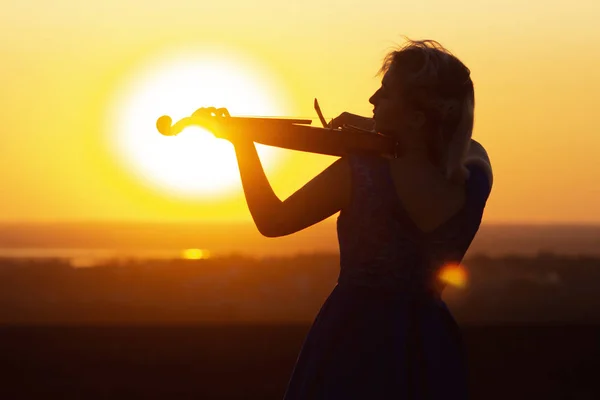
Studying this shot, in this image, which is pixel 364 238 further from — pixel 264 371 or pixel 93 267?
pixel 93 267

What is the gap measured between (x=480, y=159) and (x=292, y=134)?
630 millimetres

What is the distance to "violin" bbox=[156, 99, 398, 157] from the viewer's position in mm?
3775

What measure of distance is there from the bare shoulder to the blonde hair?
235 mm

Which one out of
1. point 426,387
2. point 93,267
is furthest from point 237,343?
point 93,267

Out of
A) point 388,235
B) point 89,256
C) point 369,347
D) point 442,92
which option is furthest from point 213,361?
point 89,256

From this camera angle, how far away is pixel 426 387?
3.97 m

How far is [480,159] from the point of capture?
4016 millimetres

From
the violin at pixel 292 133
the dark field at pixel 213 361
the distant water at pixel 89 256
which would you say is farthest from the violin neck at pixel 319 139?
the distant water at pixel 89 256

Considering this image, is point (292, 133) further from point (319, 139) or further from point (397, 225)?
point (397, 225)

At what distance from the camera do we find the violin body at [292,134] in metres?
3.77

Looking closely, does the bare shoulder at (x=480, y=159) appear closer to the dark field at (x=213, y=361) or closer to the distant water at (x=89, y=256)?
the dark field at (x=213, y=361)

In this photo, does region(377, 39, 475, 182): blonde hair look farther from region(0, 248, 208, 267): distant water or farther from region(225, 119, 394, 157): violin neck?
region(0, 248, 208, 267): distant water

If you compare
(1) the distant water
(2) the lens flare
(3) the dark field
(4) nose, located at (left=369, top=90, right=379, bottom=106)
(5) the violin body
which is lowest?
(2) the lens flare

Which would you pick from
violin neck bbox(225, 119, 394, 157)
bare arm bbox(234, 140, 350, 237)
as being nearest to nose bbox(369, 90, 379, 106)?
violin neck bbox(225, 119, 394, 157)
